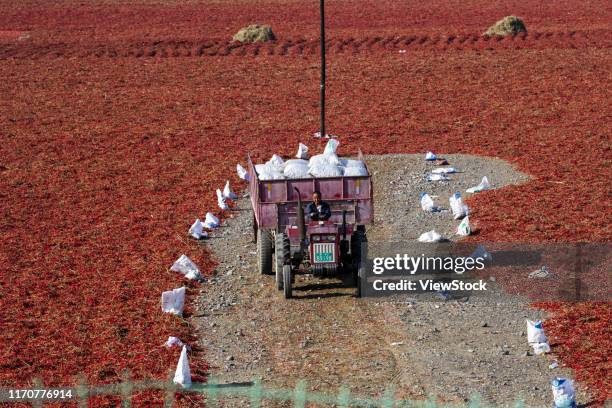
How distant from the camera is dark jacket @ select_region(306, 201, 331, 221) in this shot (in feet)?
56.3

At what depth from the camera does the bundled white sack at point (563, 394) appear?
12656mm

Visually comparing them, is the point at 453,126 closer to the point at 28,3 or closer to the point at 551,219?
the point at 551,219

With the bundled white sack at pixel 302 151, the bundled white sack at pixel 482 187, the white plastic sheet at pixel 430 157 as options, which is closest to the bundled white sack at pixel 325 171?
the bundled white sack at pixel 482 187

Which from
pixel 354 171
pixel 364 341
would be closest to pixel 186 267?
pixel 354 171

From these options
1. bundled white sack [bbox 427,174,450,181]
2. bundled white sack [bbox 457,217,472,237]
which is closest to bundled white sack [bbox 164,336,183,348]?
bundled white sack [bbox 457,217,472,237]

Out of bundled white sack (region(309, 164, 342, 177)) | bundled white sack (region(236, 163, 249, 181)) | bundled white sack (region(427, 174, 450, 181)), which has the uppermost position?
bundled white sack (region(309, 164, 342, 177))

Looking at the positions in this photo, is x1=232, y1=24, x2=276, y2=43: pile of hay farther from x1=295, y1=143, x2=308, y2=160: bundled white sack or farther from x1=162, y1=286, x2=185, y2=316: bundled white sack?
x1=162, y1=286, x2=185, y2=316: bundled white sack

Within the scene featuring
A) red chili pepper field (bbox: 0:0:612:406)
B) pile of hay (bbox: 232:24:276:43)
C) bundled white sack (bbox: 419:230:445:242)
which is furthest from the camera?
pile of hay (bbox: 232:24:276:43)

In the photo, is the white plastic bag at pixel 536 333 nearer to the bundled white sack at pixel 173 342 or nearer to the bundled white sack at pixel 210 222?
the bundled white sack at pixel 173 342

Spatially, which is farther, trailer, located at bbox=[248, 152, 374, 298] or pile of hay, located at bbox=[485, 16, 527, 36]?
pile of hay, located at bbox=[485, 16, 527, 36]

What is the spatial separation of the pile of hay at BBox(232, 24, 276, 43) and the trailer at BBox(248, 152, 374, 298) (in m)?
36.4

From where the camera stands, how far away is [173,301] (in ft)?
54.5

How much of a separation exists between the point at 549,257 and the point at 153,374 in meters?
Answer: 8.26

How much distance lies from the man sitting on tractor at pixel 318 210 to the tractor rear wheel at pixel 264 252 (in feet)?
3.48
